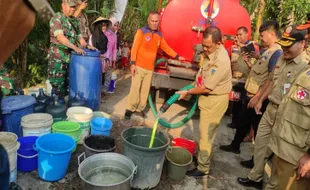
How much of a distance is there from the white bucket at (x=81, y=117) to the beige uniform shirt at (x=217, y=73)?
1635 millimetres

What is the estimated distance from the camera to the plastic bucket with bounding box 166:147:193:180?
10.4 feet

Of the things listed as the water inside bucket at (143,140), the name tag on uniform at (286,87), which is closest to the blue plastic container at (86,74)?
the water inside bucket at (143,140)

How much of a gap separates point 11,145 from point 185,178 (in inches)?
79.9

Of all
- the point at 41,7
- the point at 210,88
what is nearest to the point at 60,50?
the point at 210,88

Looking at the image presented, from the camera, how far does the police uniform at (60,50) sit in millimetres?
3971

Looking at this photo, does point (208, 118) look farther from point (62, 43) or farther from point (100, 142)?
point (62, 43)

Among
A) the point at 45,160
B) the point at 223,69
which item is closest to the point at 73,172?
A: the point at 45,160

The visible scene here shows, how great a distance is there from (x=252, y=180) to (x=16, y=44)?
10.7 feet

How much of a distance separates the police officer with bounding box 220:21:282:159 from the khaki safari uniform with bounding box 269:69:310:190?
57.9 inches

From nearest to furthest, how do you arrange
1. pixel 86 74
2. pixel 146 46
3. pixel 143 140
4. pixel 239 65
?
pixel 143 140 → pixel 86 74 → pixel 146 46 → pixel 239 65

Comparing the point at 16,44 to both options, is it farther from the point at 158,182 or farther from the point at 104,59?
the point at 104,59

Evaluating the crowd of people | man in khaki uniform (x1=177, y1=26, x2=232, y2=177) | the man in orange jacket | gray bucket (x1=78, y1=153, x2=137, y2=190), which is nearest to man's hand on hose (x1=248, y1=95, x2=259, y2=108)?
the crowd of people

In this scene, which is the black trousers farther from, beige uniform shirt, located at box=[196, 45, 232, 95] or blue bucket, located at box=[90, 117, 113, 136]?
blue bucket, located at box=[90, 117, 113, 136]

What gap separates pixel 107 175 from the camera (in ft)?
9.07
